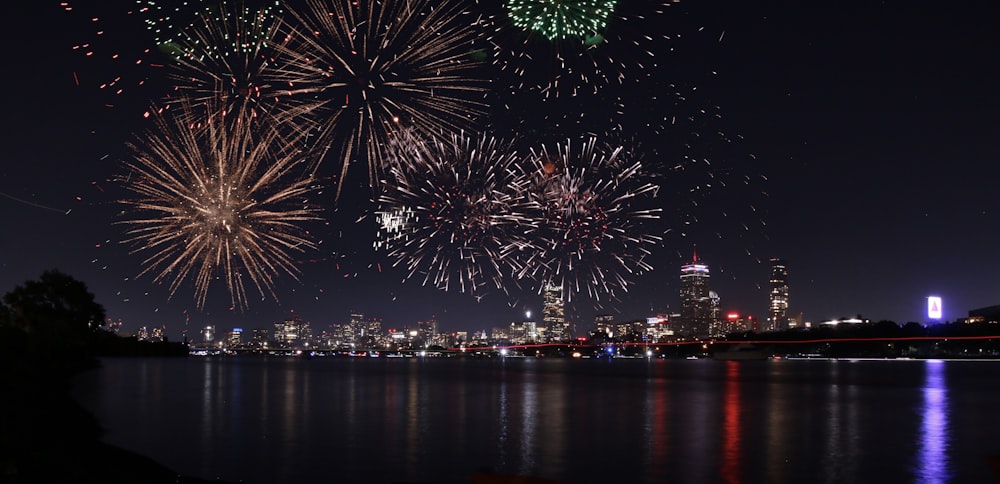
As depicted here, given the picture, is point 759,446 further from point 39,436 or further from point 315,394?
point 315,394

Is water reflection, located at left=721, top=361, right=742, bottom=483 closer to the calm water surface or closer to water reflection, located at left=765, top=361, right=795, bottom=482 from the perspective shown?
the calm water surface

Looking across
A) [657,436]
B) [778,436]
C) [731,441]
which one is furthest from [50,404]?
[778,436]

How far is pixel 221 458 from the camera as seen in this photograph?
2961 cm

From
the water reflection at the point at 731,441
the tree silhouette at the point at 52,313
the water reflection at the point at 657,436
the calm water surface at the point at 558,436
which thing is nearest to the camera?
the water reflection at the point at 731,441

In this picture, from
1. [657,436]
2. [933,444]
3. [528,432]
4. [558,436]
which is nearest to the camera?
[933,444]

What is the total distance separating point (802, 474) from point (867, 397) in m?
45.3

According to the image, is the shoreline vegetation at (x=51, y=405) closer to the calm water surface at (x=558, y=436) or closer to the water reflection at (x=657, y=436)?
the calm water surface at (x=558, y=436)

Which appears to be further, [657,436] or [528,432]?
[528,432]

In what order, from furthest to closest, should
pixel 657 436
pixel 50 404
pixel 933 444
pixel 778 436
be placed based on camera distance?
pixel 50 404, pixel 778 436, pixel 657 436, pixel 933 444

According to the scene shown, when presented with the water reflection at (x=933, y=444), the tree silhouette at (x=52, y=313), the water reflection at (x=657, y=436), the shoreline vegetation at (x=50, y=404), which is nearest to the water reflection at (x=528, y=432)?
the water reflection at (x=657, y=436)

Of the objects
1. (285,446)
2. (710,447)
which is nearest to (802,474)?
(710,447)

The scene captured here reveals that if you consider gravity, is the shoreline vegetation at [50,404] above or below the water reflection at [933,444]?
above

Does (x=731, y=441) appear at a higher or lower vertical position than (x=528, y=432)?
higher

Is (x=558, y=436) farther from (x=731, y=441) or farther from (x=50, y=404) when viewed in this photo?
Result: (x=50, y=404)
